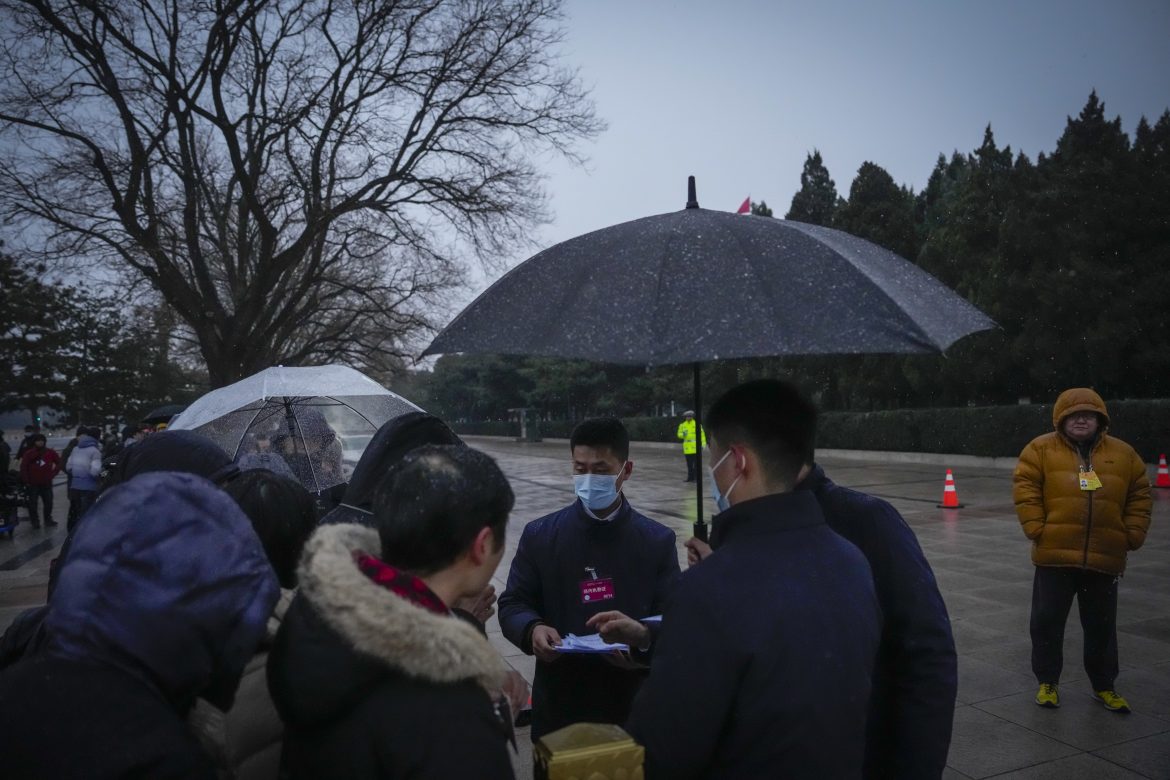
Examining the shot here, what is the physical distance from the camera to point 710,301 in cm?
210

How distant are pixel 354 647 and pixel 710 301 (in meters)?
1.26

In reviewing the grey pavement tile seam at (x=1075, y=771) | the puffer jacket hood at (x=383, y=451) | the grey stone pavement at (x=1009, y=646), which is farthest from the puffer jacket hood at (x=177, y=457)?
the grey pavement tile seam at (x=1075, y=771)

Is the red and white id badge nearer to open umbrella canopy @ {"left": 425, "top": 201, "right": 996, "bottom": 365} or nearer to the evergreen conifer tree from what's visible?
open umbrella canopy @ {"left": 425, "top": 201, "right": 996, "bottom": 365}

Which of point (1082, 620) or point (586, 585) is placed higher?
point (586, 585)

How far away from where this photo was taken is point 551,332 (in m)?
2.26

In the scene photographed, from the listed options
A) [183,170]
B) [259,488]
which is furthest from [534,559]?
[183,170]

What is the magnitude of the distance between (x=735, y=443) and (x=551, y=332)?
0.67m

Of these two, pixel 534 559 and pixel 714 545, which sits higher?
pixel 714 545

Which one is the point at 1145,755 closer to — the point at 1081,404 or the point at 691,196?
the point at 1081,404

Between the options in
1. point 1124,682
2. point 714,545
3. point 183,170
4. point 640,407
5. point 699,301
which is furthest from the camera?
point 640,407

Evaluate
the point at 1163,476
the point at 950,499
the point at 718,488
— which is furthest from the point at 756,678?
the point at 1163,476

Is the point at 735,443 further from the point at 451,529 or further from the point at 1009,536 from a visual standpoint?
the point at 1009,536

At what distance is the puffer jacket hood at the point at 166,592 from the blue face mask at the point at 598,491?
1770 mm

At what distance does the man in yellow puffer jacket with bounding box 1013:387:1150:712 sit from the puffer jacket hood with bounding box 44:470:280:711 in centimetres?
444
